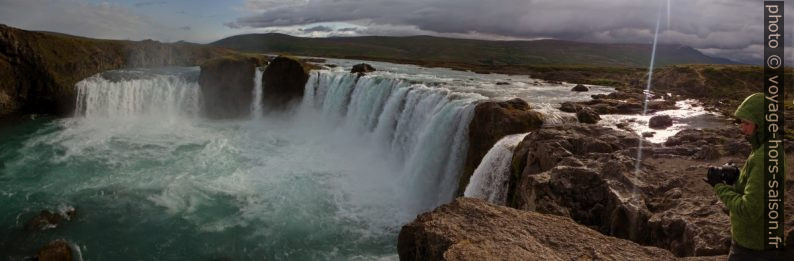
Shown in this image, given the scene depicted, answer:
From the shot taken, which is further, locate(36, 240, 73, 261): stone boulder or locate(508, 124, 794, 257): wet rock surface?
locate(36, 240, 73, 261): stone boulder

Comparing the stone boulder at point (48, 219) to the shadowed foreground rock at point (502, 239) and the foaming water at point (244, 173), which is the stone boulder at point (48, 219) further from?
the shadowed foreground rock at point (502, 239)

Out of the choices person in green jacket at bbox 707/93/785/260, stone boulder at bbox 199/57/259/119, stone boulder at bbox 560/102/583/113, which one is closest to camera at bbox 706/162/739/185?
person in green jacket at bbox 707/93/785/260

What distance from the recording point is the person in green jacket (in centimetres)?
534

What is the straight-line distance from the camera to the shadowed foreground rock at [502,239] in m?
6.88

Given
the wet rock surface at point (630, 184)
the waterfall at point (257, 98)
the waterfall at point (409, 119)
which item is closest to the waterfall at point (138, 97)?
the waterfall at point (257, 98)

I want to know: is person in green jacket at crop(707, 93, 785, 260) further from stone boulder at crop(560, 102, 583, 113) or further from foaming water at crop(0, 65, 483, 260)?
stone boulder at crop(560, 102, 583, 113)

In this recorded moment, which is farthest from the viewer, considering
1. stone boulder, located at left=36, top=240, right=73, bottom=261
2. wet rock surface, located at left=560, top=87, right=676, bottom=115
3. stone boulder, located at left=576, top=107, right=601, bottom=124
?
wet rock surface, located at left=560, top=87, right=676, bottom=115

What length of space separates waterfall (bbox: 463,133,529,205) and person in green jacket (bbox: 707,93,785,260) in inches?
431

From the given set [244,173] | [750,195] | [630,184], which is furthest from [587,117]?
[244,173]

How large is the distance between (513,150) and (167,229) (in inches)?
640

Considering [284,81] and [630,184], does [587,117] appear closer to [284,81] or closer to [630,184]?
[630,184]

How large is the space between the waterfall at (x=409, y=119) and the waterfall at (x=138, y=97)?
42.3ft

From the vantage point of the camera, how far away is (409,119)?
1178 inches

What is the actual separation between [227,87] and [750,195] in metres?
46.7
